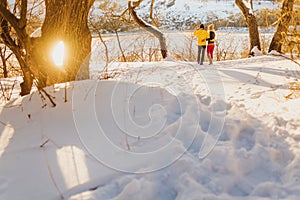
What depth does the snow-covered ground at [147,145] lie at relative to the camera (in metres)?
2.18

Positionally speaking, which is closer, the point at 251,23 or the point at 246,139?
the point at 246,139

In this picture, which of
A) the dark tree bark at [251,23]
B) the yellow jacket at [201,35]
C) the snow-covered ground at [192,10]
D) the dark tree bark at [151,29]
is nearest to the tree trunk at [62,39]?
the yellow jacket at [201,35]

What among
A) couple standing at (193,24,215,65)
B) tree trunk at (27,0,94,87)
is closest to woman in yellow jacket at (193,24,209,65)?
couple standing at (193,24,215,65)

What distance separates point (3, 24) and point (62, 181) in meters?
3.36

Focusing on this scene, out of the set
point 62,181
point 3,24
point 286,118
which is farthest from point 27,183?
point 3,24

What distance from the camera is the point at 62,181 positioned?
2.18 m

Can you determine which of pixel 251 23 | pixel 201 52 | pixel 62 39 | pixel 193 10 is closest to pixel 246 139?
pixel 62 39

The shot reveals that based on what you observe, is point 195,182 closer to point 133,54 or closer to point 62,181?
point 62,181

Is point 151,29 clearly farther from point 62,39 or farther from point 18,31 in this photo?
point 18,31

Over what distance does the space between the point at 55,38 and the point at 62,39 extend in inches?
3.6

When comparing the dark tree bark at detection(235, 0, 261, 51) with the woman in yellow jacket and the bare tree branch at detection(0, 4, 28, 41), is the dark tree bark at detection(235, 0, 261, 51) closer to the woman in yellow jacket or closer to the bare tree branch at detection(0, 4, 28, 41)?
the woman in yellow jacket

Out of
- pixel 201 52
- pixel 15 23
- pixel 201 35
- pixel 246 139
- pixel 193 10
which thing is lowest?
pixel 246 139

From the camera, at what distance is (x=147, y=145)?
273cm

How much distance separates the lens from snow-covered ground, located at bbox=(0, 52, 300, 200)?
7.14ft
